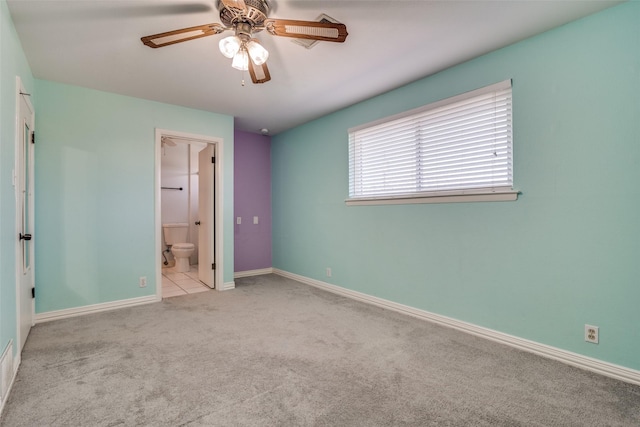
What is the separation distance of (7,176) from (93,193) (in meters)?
1.51

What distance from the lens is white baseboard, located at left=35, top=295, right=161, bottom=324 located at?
119 inches

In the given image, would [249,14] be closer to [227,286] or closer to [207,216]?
[207,216]

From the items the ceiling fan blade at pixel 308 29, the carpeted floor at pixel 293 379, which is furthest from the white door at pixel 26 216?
the ceiling fan blade at pixel 308 29

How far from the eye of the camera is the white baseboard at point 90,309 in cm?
303

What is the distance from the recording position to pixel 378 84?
3.18 metres

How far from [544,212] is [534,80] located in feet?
3.29

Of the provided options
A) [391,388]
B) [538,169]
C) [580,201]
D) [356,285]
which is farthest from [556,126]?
[356,285]

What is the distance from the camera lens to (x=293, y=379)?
1.95 metres

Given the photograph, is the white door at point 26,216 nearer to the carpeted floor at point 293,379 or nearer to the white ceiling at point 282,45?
the carpeted floor at point 293,379

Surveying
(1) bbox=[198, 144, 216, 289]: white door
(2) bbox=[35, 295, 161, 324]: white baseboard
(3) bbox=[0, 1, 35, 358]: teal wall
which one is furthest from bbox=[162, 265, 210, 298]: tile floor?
(3) bbox=[0, 1, 35, 358]: teal wall

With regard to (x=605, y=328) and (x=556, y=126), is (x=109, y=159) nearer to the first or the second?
(x=556, y=126)

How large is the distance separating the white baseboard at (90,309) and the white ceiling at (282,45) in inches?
92.2

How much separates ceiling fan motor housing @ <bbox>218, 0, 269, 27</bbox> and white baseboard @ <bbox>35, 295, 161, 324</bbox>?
3.13 meters

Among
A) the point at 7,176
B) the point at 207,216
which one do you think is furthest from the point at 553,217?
the point at 207,216
